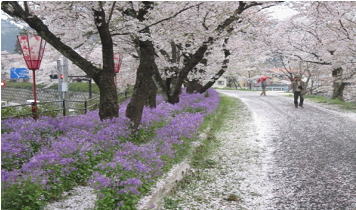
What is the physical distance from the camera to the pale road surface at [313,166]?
21.5 ft

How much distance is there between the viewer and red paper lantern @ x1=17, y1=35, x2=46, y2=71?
40.7 feet

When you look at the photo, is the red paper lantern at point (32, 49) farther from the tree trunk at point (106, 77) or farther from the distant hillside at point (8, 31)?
the tree trunk at point (106, 77)

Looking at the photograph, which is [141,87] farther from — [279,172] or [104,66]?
[279,172]

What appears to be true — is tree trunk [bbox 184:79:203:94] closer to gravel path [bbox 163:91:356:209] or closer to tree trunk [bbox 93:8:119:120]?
gravel path [bbox 163:91:356:209]

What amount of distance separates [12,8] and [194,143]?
626cm

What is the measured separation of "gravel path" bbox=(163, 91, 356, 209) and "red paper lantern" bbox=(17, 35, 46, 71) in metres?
7.08

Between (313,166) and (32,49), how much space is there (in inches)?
389

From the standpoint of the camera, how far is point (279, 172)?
841 centimetres

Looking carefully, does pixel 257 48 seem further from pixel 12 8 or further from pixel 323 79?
pixel 12 8

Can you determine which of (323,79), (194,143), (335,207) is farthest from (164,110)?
(323,79)

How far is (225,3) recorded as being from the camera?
619 inches

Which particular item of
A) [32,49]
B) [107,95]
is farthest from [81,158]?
[32,49]

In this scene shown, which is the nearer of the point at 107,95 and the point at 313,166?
the point at 313,166

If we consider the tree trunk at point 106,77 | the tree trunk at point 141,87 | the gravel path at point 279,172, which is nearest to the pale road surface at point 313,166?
the gravel path at point 279,172
